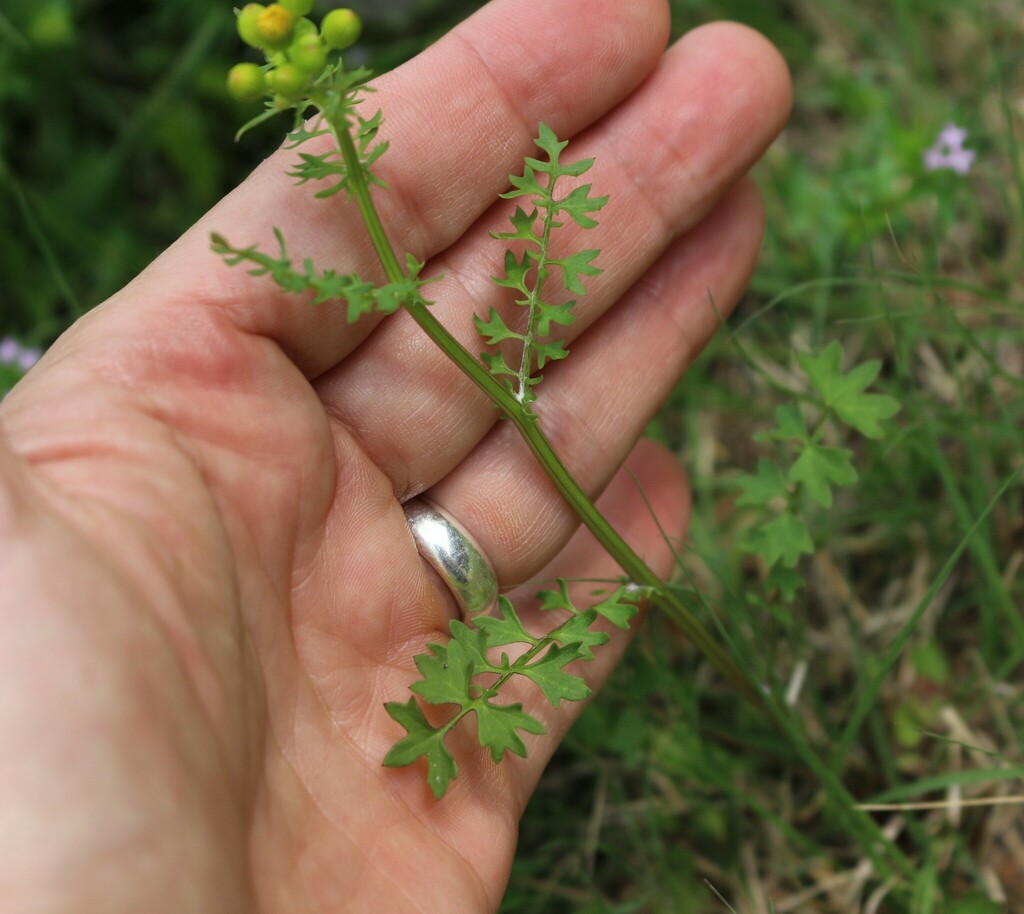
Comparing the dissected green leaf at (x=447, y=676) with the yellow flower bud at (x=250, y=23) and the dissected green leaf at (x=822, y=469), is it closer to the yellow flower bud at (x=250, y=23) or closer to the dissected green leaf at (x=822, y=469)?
the dissected green leaf at (x=822, y=469)

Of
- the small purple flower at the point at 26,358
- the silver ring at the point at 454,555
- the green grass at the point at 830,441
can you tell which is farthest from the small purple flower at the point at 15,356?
the silver ring at the point at 454,555

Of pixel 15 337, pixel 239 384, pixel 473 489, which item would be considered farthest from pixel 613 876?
pixel 15 337

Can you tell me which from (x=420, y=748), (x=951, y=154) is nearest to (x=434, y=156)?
(x=420, y=748)

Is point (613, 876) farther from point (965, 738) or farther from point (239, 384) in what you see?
point (239, 384)

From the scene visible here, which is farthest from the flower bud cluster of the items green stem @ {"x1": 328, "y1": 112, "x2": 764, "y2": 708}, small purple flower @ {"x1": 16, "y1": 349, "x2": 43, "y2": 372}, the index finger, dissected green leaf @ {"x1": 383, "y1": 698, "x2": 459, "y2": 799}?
small purple flower @ {"x1": 16, "y1": 349, "x2": 43, "y2": 372}

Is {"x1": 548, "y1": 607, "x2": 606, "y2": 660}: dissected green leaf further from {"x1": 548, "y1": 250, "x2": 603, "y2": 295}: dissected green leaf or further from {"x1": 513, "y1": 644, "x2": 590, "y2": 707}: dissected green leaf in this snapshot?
{"x1": 548, "y1": 250, "x2": 603, "y2": 295}: dissected green leaf
